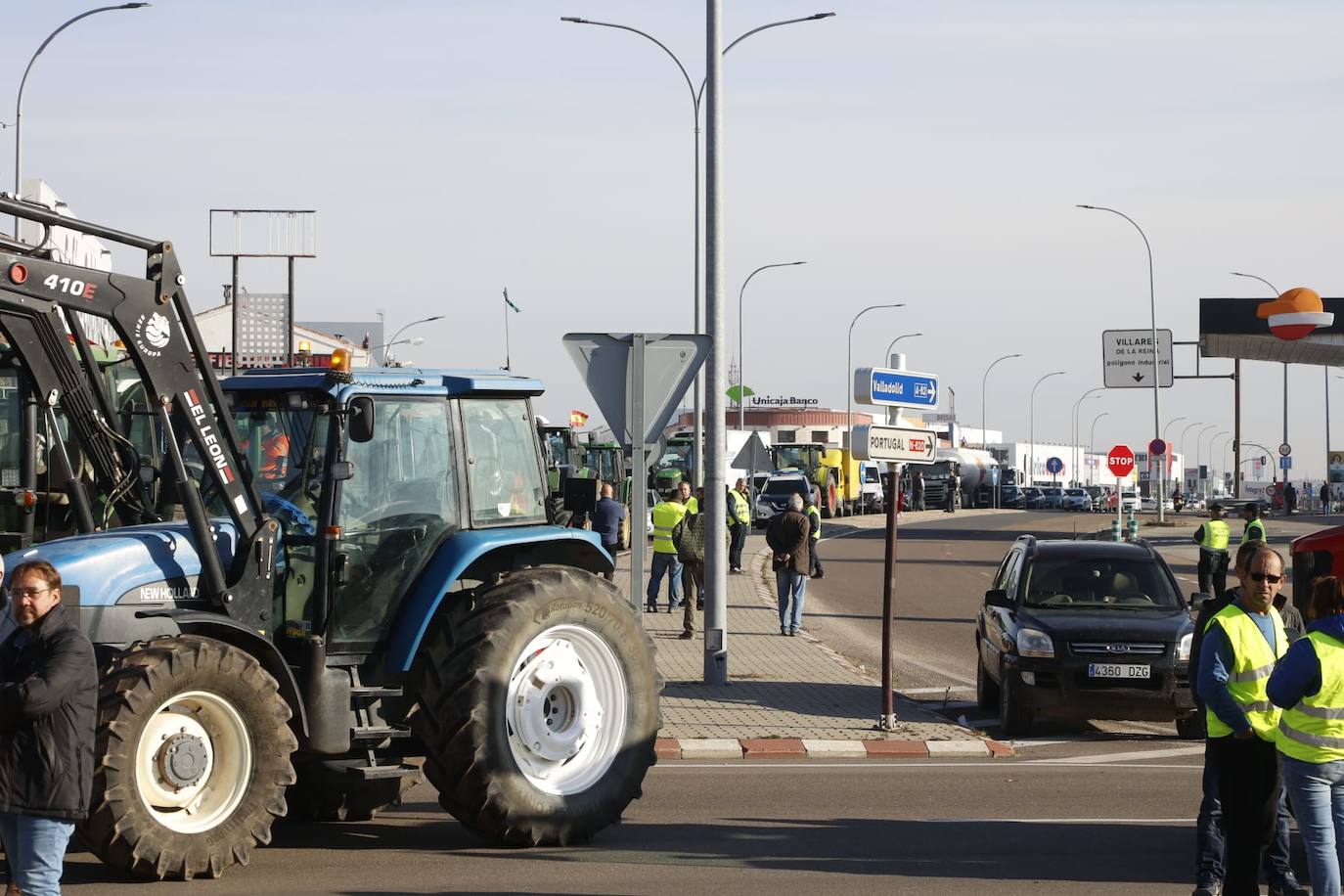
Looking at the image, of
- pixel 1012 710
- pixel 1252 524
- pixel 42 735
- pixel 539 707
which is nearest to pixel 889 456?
pixel 1012 710

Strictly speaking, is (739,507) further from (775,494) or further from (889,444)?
(775,494)

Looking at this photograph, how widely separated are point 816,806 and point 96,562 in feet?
15.1

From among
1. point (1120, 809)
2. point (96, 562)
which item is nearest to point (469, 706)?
point (96, 562)

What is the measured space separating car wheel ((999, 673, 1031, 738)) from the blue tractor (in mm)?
5476

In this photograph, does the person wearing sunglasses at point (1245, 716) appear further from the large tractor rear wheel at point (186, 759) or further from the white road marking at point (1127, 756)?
the white road marking at point (1127, 756)

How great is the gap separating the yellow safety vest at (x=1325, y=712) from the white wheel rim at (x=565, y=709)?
362cm

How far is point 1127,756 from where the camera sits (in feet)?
42.8

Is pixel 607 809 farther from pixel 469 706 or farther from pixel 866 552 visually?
pixel 866 552

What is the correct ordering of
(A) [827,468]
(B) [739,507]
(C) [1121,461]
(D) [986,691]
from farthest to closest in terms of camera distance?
1. (A) [827,468]
2. (C) [1121,461]
3. (B) [739,507]
4. (D) [986,691]

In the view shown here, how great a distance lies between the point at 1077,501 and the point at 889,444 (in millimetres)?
80083

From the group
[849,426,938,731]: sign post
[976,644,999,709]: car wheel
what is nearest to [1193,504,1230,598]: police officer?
[976,644,999,709]: car wheel

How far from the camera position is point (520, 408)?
31.1 ft

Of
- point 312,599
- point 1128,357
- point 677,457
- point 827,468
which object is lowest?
point 312,599

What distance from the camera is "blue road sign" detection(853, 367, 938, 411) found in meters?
13.6
